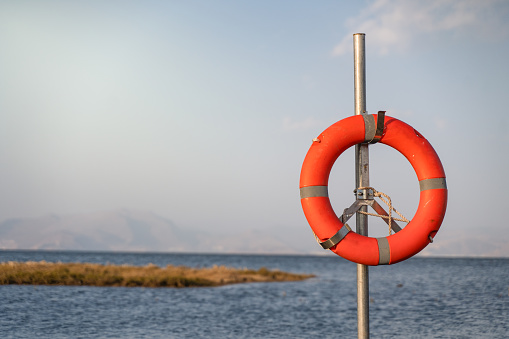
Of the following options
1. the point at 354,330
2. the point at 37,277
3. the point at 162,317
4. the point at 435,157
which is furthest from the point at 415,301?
the point at 435,157

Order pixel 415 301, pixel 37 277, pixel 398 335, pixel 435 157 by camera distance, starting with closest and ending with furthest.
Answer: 1. pixel 435 157
2. pixel 398 335
3. pixel 415 301
4. pixel 37 277

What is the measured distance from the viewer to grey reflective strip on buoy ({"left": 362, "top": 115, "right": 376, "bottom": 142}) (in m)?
5.61

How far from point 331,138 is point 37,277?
19668 mm

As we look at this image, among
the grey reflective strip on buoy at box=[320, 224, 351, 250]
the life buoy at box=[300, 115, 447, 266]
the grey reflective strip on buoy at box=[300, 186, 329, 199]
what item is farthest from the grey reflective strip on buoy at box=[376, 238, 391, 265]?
the grey reflective strip on buoy at box=[300, 186, 329, 199]

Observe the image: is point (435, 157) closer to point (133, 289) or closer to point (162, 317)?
point (162, 317)

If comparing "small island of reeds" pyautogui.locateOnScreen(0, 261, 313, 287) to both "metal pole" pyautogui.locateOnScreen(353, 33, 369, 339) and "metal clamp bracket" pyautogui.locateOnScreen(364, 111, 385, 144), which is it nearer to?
"metal pole" pyautogui.locateOnScreen(353, 33, 369, 339)

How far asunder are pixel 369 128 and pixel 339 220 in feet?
3.16

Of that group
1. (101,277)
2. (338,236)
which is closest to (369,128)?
(338,236)

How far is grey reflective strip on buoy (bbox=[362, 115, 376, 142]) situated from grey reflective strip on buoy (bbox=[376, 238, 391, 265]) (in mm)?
1009

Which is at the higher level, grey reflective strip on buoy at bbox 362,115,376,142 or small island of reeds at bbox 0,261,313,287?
grey reflective strip on buoy at bbox 362,115,376,142

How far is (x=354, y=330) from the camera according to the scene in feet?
44.3

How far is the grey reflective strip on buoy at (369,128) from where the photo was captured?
5.61 metres

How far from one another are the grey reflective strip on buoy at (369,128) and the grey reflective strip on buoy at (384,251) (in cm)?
101

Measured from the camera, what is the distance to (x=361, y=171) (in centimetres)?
548
